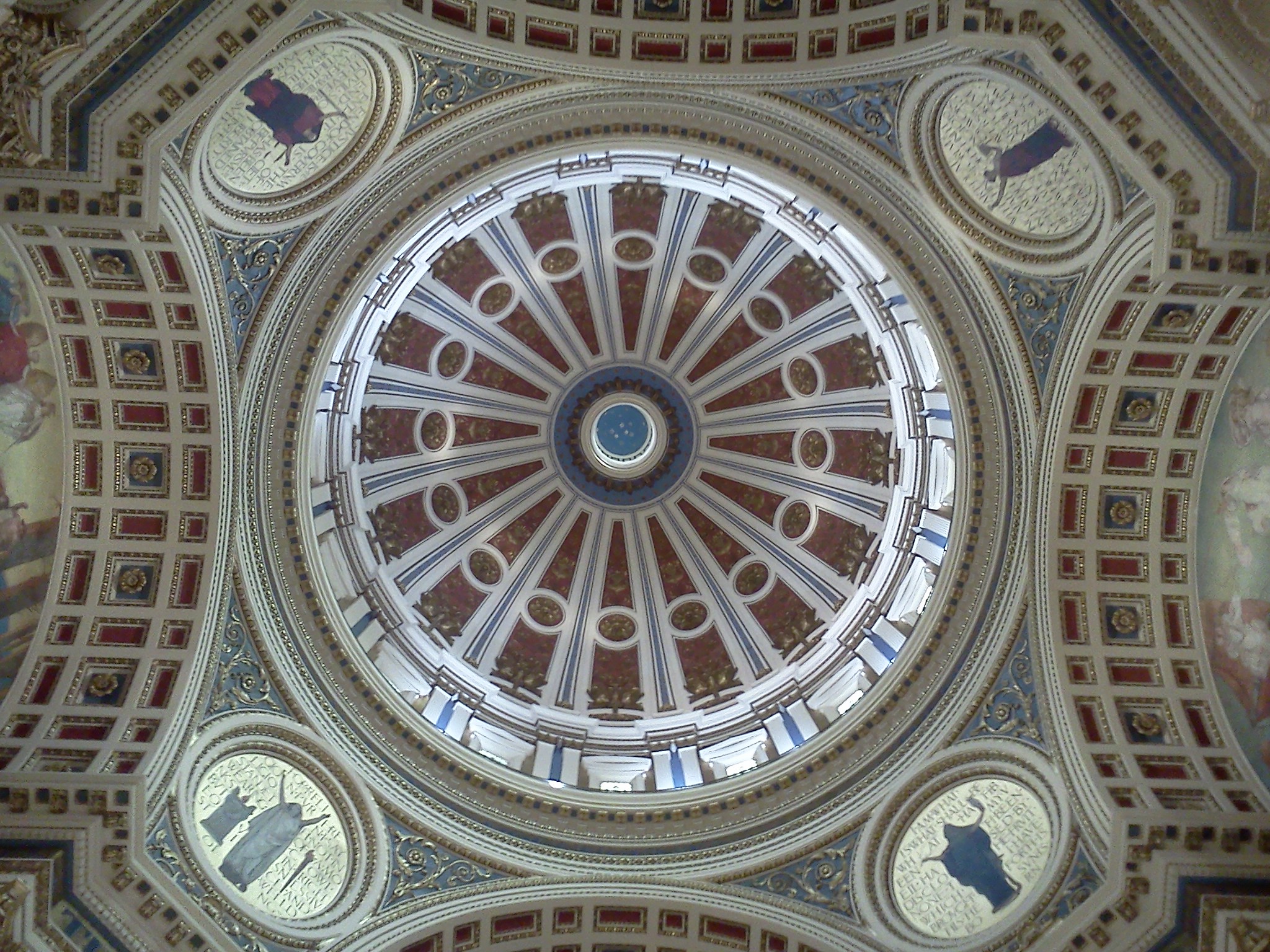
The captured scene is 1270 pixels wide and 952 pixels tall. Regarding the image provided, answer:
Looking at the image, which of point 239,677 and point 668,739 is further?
point 668,739

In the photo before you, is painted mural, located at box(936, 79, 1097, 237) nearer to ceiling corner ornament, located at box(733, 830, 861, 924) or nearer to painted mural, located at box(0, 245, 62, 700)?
ceiling corner ornament, located at box(733, 830, 861, 924)

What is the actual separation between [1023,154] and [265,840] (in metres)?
15.1

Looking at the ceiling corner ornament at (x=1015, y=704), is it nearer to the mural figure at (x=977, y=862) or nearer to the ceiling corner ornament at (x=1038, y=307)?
the mural figure at (x=977, y=862)

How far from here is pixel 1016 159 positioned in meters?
14.9

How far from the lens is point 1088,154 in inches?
548

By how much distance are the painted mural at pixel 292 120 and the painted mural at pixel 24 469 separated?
3.23m

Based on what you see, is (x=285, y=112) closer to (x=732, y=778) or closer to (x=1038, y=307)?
(x=1038, y=307)

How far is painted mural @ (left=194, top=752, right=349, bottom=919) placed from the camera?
1619 cm

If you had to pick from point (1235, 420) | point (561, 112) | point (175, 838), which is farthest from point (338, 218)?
point (1235, 420)

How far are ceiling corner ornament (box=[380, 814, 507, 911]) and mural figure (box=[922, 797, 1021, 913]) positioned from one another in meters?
7.12

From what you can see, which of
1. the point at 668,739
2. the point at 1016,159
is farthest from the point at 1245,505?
the point at 668,739

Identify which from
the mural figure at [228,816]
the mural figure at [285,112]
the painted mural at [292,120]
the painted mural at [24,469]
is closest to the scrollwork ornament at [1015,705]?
the mural figure at [228,816]

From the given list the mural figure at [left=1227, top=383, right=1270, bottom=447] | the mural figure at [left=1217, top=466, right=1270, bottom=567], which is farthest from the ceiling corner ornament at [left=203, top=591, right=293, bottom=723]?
the mural figure at [left=1227, top=383, right=1270, bottom=447]

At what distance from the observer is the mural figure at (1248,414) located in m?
14.5
